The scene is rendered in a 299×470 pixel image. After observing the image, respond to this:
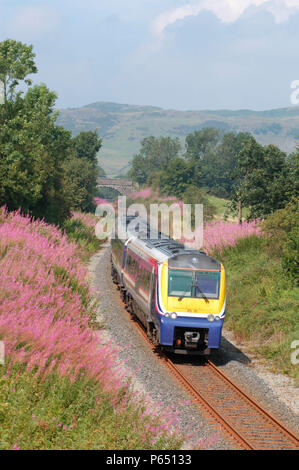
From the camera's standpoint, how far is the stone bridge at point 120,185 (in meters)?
117

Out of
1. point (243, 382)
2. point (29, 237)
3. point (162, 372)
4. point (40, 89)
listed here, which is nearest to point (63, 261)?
point (29, 237)

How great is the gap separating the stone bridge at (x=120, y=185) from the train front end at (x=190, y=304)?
337ft

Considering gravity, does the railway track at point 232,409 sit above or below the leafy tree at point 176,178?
below

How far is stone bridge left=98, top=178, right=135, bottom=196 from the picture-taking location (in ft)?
384

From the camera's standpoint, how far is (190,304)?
1412 centimetres

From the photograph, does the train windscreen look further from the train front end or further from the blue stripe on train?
the blue stripe on train

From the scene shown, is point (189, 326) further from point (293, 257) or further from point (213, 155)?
point (213, 155)

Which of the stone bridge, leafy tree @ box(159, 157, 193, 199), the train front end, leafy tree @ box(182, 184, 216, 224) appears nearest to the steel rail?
the train front end

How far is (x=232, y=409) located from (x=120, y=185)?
4242 inches

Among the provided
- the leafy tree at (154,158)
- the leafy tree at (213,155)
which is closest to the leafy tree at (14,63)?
the leafy tree at (213,155)

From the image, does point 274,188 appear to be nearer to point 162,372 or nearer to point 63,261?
point 63,261

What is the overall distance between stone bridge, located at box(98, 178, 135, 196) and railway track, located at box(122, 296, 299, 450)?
103450mm
